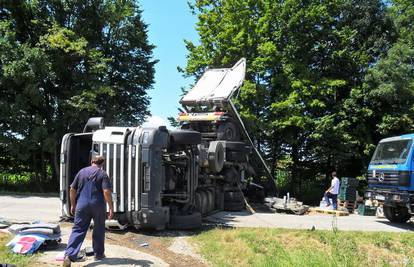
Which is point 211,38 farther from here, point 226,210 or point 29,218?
point 29,218

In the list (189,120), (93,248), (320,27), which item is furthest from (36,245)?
(320,27)

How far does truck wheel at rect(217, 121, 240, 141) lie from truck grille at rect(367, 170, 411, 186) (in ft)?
14.6

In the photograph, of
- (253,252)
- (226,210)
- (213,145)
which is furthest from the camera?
(226,210)

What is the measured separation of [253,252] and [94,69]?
18.0m

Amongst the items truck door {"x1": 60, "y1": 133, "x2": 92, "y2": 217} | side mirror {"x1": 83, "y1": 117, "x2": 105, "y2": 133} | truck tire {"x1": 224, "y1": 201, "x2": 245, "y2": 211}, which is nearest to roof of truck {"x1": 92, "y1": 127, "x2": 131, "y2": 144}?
side mirror {"x1": 83, "y1": 117, "x2": 105, "y2": 133}

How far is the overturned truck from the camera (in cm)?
1006

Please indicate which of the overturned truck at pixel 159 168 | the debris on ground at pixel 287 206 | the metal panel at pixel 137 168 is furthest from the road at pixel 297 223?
the metal panel at pixel 137 168

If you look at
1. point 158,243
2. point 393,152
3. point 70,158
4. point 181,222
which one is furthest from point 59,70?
point 158,243

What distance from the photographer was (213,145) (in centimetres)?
1327

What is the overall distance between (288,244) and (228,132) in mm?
5946

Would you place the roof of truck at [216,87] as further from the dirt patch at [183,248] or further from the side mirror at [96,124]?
the dirt patch at [183,248]

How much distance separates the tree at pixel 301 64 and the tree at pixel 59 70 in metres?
4.32

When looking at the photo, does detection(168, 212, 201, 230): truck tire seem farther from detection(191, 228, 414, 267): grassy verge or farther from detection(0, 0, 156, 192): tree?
detection(0, 0, 156, 192): tree

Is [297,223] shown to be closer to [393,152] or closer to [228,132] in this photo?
[228,132]
